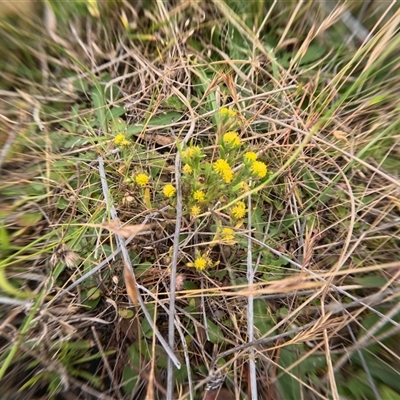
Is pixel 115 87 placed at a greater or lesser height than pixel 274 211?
greater

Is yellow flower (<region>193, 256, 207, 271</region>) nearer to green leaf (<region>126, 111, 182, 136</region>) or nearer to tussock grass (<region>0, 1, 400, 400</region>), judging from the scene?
tussock grass (<region>0, 1, 400, 400</region>)

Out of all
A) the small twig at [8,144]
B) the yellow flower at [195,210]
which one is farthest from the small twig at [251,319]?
the small twig at [8,144]

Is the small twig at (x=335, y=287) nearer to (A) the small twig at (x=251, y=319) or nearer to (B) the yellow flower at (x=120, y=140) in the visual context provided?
(A) the small twig at (x=251, y=319)

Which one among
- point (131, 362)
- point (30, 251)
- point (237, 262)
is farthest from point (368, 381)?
point (30, 251)

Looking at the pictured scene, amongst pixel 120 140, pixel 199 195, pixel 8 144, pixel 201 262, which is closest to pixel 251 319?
pixel 201 262

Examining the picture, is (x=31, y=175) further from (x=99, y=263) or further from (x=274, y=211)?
(x=274, y=211)

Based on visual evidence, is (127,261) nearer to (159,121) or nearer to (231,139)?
(231,139)

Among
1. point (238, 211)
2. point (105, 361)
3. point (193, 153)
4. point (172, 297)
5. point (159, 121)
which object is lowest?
point (105, 361)

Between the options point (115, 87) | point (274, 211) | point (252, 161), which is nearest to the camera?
point (252, 161)

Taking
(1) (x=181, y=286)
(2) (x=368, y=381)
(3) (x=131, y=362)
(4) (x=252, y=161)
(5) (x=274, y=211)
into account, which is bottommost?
(2) (x=368, y=381)
